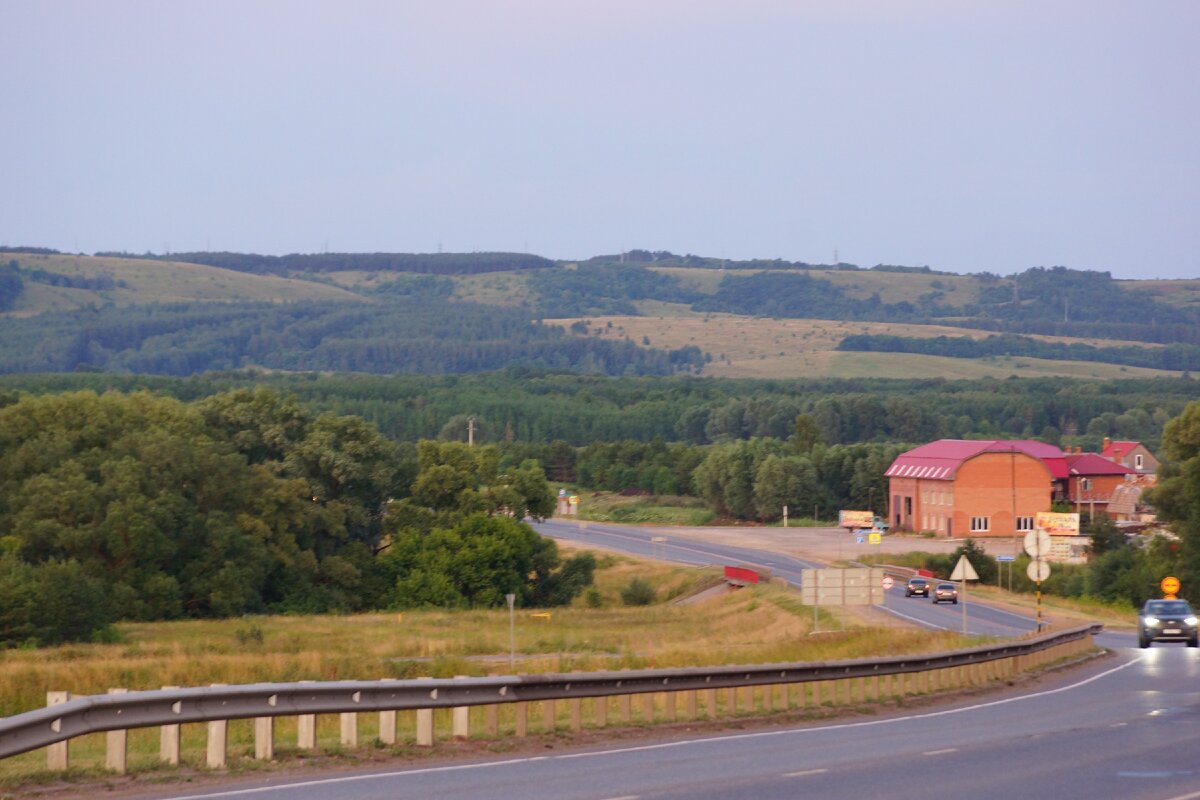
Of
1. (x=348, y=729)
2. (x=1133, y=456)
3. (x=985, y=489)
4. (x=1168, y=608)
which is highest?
(x=348, y=729)

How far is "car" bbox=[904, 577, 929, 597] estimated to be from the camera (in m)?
72.7

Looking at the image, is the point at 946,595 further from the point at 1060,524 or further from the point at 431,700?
the point at 431,700

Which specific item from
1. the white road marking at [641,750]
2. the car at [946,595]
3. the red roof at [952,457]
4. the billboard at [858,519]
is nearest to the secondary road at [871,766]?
the white road marking at [641,750]

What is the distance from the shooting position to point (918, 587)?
Result: 7269 cm

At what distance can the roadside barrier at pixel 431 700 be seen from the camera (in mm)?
14273

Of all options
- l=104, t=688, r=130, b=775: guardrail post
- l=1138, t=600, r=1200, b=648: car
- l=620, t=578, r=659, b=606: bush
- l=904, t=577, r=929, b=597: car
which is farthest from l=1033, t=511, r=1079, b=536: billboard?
l=104, t=688, r=130, b=775: guardrail post

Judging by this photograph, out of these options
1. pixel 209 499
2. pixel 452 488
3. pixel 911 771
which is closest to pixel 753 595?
pixel 452 488

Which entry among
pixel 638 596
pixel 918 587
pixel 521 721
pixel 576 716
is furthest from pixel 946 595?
pixel 521 721

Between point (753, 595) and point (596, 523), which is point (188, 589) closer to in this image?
point (753, 595)

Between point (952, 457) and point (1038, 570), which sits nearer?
point (1038, 570)

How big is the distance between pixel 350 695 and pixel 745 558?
3029 inches

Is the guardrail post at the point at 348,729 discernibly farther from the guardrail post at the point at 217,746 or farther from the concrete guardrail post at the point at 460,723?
the guardrail post at the point at 217,746

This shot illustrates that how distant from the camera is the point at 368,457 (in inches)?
3108

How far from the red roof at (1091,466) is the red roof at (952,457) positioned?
1634 mm
